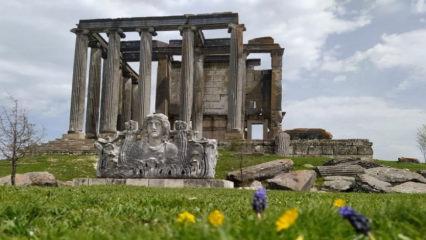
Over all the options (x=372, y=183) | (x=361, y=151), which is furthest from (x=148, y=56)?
(x=372, y=183)

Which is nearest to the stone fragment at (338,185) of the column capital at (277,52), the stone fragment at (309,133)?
the stone fragment at (309,133)

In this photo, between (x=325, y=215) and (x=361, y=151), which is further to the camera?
(x=361, y=151)

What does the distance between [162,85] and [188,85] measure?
38.5 feet

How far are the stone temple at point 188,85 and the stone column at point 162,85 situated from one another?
0.12m

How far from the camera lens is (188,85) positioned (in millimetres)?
50969

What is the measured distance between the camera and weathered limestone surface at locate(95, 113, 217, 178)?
72.7ft

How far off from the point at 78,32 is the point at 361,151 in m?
31.0

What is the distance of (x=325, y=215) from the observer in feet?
12.2

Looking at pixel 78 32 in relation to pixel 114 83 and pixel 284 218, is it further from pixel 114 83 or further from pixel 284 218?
pixel 284 218

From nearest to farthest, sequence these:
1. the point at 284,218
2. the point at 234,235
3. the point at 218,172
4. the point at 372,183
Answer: the point at 284,218
the point at 234,235
the point at 372,183
the point at 218,172

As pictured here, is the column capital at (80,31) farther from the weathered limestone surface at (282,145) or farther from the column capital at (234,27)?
the weathered limestone surface at (282,145)

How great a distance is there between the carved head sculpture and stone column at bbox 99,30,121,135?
29.1 metres

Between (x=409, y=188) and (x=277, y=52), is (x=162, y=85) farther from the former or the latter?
(x=409, y=188)

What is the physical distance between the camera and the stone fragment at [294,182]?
71.5 ft
